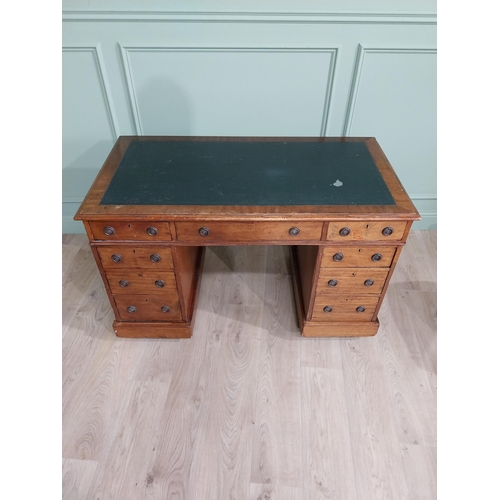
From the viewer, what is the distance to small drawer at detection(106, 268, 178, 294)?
156 centimetres

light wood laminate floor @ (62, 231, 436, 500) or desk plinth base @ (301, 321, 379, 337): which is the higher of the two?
desk plinth base @ (301, 321, 379, 337)

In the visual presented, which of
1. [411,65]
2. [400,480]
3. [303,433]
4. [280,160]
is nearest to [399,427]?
[400,480]

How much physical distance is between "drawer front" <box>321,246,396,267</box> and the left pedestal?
62 centimetres

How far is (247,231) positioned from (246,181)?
0.22 m

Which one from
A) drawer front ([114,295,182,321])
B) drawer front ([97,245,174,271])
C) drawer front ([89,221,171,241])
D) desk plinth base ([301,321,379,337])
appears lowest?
desk plinth base ([301,321,379,337])

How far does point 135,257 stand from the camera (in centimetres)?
150

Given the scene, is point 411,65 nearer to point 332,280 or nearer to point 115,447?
point 332,280

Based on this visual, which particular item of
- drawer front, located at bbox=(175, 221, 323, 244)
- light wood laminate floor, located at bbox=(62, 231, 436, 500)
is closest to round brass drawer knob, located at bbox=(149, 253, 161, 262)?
drawer front, located at bbox=(175, 221, 323, 244)

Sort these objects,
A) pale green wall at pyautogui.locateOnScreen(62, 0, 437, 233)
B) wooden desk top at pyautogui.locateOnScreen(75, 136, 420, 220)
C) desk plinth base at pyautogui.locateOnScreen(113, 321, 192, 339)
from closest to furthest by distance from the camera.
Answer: wooden desk top at pyautogui.locateOnScreen(75, 136, 420, 220)
pale green wall at pyautogui.locateOnScreen(62, 0, 437, 233)
desk plinth base at pyautogui.locateOnScreen(113, 321, 192, 339)

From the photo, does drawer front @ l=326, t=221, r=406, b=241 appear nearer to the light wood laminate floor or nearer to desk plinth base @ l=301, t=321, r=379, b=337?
desk plinth base @ l=301, t=321, r=379, b=337

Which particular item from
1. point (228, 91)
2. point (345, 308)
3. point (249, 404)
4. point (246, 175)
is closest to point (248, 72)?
point (228, 91)

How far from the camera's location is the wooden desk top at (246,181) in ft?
4.46

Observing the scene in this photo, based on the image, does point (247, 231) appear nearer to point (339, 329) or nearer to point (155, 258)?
point (155, 258)

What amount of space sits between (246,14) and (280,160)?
2.18 feet
